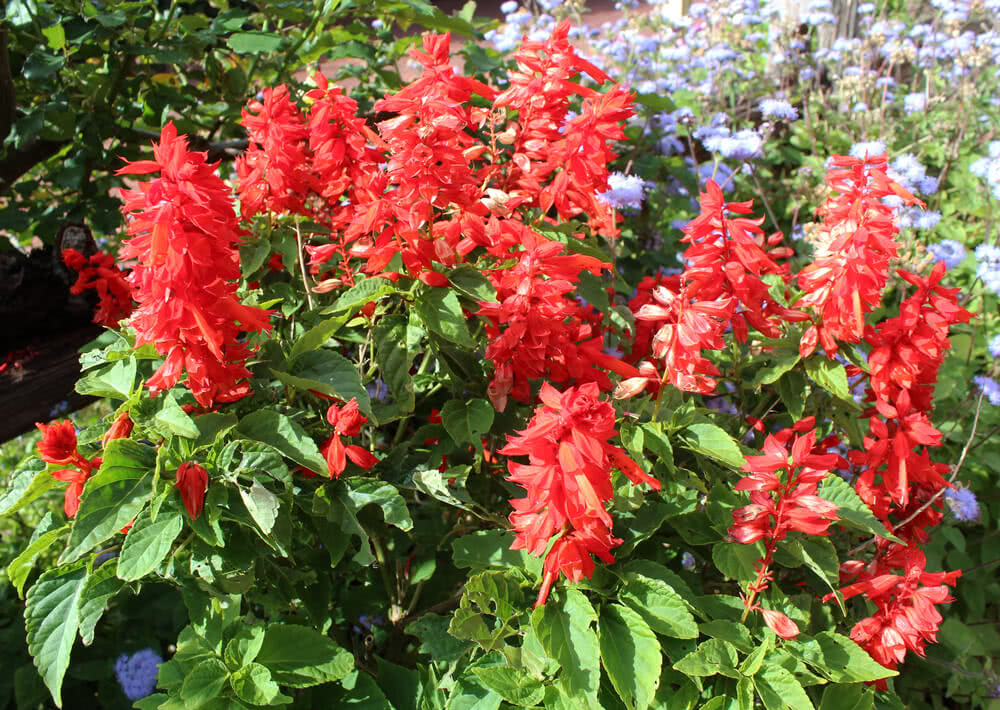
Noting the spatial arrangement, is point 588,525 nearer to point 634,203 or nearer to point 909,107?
point 634,203

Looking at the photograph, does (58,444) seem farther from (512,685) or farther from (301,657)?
(512,685)

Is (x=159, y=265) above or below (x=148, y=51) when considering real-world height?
below

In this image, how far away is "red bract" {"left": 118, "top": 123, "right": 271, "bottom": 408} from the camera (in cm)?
96

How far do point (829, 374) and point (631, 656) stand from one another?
23.2 inches

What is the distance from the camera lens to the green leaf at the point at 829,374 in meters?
1.25

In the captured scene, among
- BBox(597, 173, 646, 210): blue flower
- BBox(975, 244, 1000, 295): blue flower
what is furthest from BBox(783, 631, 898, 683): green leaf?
BBox(975, 244, 1000, 295): blue flower

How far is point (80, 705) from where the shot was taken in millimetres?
1801

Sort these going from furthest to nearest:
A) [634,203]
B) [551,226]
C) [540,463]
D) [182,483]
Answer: [634,203] → [551,226] → [182,483] → [540,463]

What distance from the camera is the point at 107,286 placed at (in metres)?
1.80

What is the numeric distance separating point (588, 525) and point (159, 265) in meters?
0.62

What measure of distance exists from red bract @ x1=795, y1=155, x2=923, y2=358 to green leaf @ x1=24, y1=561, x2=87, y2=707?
119cm

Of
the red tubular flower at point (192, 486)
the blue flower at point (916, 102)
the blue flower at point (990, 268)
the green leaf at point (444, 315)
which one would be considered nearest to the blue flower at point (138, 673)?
the red tubular flower at point (192, 486)

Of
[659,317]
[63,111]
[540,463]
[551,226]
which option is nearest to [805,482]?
[659,317]

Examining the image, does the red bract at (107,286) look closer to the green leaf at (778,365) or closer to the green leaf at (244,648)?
the green leaf at (244,648)
